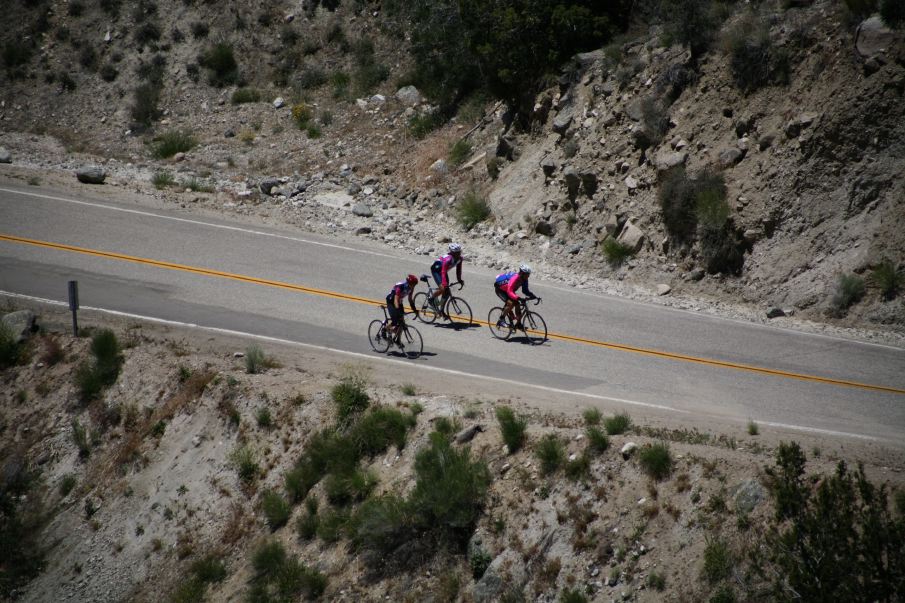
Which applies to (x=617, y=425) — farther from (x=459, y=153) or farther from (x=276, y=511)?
(x=459, y=153)

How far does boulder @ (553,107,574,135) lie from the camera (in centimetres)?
2417

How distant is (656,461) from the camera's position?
401 inches

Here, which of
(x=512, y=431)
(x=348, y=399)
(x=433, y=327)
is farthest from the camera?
(x=433, y=327)

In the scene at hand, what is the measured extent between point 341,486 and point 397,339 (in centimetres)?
418

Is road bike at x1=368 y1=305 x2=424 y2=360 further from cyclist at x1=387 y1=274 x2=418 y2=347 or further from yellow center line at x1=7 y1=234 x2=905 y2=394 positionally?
yellow center line at x1=7 y1=234 x2=905 y2=394

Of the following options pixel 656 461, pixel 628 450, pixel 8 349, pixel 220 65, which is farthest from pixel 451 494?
pixel 220 65

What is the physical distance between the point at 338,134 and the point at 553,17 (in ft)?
30.7

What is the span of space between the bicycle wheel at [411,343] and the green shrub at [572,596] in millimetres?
6965

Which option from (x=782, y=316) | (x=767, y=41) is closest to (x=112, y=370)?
(x=782, y=316)

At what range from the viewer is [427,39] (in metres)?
31.2

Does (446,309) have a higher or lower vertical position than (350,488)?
higher

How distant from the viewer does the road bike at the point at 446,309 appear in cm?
1762

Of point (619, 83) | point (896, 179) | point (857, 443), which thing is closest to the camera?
point (857, 443)

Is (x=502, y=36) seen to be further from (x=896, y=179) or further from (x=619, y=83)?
(x=896, y=179)
